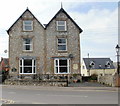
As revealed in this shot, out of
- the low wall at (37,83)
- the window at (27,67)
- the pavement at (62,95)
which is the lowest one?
the pavement at (62,95)

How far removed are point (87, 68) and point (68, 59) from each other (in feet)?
148

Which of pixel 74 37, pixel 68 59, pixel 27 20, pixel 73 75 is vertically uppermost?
pixel 27 20

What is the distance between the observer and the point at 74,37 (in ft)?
119

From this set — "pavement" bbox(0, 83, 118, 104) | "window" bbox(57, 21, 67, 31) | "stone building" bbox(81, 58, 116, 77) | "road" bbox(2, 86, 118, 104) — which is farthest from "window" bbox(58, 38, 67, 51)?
"stone building" bbox(81, 58, 116, 77)

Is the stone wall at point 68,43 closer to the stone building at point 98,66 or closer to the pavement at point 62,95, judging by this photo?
the pavement at point 62,95

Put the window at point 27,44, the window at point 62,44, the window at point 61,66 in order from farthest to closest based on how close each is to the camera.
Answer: the window at point 62,44, the window at point 27,44, the window at point 61,66

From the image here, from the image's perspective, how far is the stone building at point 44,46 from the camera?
3525 centimetres

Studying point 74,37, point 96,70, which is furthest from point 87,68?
point 74,37

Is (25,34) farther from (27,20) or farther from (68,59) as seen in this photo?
(68,59)

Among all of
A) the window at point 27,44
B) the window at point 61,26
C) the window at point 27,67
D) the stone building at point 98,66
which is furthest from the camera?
the stone building at point 98,66

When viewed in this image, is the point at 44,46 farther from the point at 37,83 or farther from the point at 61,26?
the point at 37,83

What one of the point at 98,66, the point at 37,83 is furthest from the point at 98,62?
the point at 37,83

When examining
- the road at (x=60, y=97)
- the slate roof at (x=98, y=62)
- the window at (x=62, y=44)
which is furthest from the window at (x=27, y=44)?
the slate roof at (x=98, y=62)

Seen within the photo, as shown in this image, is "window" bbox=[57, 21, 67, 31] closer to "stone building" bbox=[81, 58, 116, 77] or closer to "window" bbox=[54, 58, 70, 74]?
"window" bbox=[54, 58, 70, 74]
